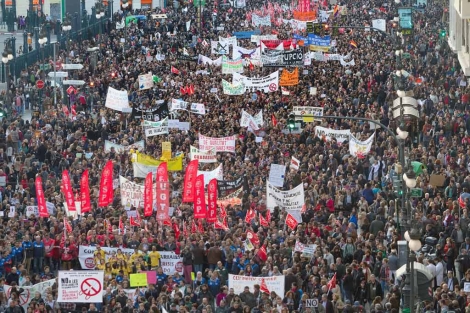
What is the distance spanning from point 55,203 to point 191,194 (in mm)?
3491

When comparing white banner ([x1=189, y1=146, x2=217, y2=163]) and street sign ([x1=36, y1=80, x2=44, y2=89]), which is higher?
white banner ([x1=189, y1=146, x2=217, y2=163])

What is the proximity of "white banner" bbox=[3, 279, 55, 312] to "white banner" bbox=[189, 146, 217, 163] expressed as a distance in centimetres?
1087

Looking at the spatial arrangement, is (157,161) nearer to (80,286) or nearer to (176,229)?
(176,229)

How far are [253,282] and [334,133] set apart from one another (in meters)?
13.1

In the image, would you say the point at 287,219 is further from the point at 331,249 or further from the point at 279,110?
the point at 279,110

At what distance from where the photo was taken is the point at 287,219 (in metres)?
32.3

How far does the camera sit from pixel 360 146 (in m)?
39.0

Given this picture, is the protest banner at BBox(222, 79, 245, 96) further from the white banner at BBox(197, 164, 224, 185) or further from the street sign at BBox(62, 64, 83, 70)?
the white banner at BBox(197, 164, 224, 185)

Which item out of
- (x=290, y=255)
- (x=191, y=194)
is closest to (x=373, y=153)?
(x=191, y=194)

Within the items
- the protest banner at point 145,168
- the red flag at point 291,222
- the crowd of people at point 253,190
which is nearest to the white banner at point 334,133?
the crowd of people at point 253,190

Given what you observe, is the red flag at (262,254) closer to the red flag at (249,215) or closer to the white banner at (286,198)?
the red flag at (249,215)

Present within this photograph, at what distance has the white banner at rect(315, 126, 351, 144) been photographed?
4075 cm

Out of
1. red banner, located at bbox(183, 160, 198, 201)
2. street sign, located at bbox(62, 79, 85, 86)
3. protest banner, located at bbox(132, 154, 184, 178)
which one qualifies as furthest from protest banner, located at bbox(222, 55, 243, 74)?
red banner, located at bbox(183, 160, 198, 201)

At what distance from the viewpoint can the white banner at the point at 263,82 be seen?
49.5 m
